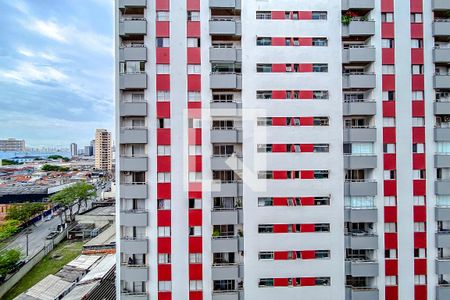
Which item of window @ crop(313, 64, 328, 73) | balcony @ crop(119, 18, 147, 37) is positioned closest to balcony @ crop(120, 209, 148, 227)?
balcony @ crop(119, 18, 147, 37)

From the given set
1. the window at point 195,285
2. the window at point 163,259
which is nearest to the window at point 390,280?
the window at point 195,285

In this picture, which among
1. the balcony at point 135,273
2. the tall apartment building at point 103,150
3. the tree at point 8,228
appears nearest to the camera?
the balcony at point 135,273

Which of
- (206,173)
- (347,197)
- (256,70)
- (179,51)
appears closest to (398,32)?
(256,70)

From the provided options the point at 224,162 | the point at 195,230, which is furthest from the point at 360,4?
the point at 195,230

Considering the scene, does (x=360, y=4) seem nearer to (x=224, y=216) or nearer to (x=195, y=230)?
(x=224, y=216)

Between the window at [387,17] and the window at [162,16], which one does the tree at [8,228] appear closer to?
the window at [162,16]

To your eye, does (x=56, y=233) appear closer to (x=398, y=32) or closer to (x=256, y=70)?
(x=256, y=70)
